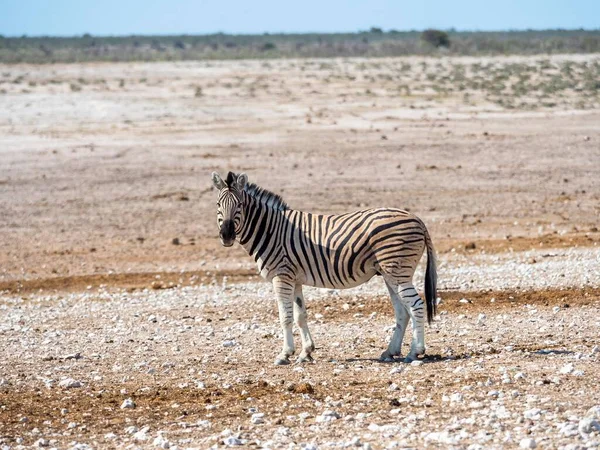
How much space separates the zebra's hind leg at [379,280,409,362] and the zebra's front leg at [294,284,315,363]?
2.32 ft

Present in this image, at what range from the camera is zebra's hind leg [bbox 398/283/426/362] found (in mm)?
10258

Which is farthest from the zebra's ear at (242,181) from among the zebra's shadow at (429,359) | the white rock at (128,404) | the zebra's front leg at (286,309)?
the white rock at (128,404)

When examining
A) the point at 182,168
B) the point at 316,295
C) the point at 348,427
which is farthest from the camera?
the point at 182,168

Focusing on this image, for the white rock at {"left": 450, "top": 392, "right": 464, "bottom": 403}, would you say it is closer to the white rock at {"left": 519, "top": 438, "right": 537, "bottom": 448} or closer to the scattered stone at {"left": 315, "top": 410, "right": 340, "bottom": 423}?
the scattered stone at {"left": 315, "top": 410, "right": 340, "bottom": 423}

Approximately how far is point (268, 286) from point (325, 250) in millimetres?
5081

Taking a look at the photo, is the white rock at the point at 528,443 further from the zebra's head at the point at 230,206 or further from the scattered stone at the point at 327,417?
the zebra's head at the point at 230,206

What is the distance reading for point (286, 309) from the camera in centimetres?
1060

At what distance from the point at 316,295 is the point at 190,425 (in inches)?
249

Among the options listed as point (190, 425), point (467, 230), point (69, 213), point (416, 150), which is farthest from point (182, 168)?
point (190, 425)

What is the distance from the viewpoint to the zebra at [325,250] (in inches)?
406

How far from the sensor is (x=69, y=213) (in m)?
22.9

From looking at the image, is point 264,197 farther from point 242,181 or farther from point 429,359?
point 429,359

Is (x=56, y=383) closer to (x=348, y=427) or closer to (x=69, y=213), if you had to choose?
(x=348, y=427)

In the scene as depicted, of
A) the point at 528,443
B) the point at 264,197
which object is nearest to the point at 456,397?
the point at 528,443
